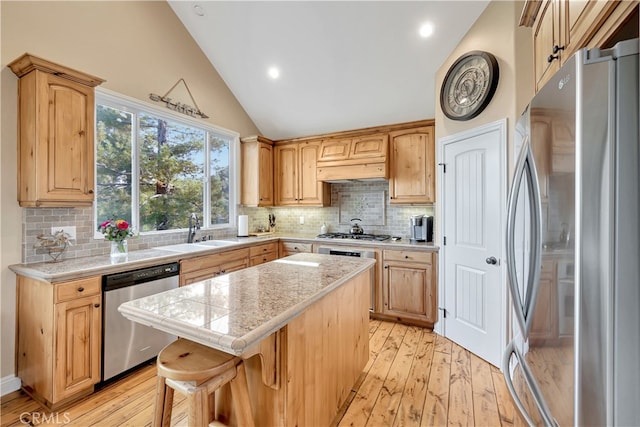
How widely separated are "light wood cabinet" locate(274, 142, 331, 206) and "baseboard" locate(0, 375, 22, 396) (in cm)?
335

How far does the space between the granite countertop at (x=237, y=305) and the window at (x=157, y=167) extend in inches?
77.0

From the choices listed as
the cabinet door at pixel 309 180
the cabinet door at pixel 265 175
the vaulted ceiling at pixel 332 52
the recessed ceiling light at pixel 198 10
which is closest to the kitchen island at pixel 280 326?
the cabinet door at pixel 309 180

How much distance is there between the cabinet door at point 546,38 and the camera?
1324mm

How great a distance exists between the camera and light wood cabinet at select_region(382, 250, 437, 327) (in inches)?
125

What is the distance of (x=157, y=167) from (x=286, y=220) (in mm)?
2261

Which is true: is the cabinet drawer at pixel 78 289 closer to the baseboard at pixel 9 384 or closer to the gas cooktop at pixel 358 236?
the baseboard at pixel 9 384

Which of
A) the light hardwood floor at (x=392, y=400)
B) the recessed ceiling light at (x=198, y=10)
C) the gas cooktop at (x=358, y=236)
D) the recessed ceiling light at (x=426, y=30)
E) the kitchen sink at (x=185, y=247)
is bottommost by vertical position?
the light hardwood floor at (x=392, y=400)

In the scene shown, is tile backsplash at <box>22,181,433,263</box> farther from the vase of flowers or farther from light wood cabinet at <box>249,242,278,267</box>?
light wood cabinet at <box>249,242,278,267</box>

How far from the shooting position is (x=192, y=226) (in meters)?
3.56

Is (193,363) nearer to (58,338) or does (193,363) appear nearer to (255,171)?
(58,338)

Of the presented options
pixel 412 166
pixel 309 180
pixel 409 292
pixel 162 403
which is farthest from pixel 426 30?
pixel 162 403

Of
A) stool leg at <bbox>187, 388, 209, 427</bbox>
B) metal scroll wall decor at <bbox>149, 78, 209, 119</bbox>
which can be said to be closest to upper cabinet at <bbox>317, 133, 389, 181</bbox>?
metal scroll wall decor at <bbox>149, 78, 209, 119</bbox>

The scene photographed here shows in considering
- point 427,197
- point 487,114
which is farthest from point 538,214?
point 427,197

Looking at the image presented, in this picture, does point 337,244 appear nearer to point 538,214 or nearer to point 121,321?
point 121,321
